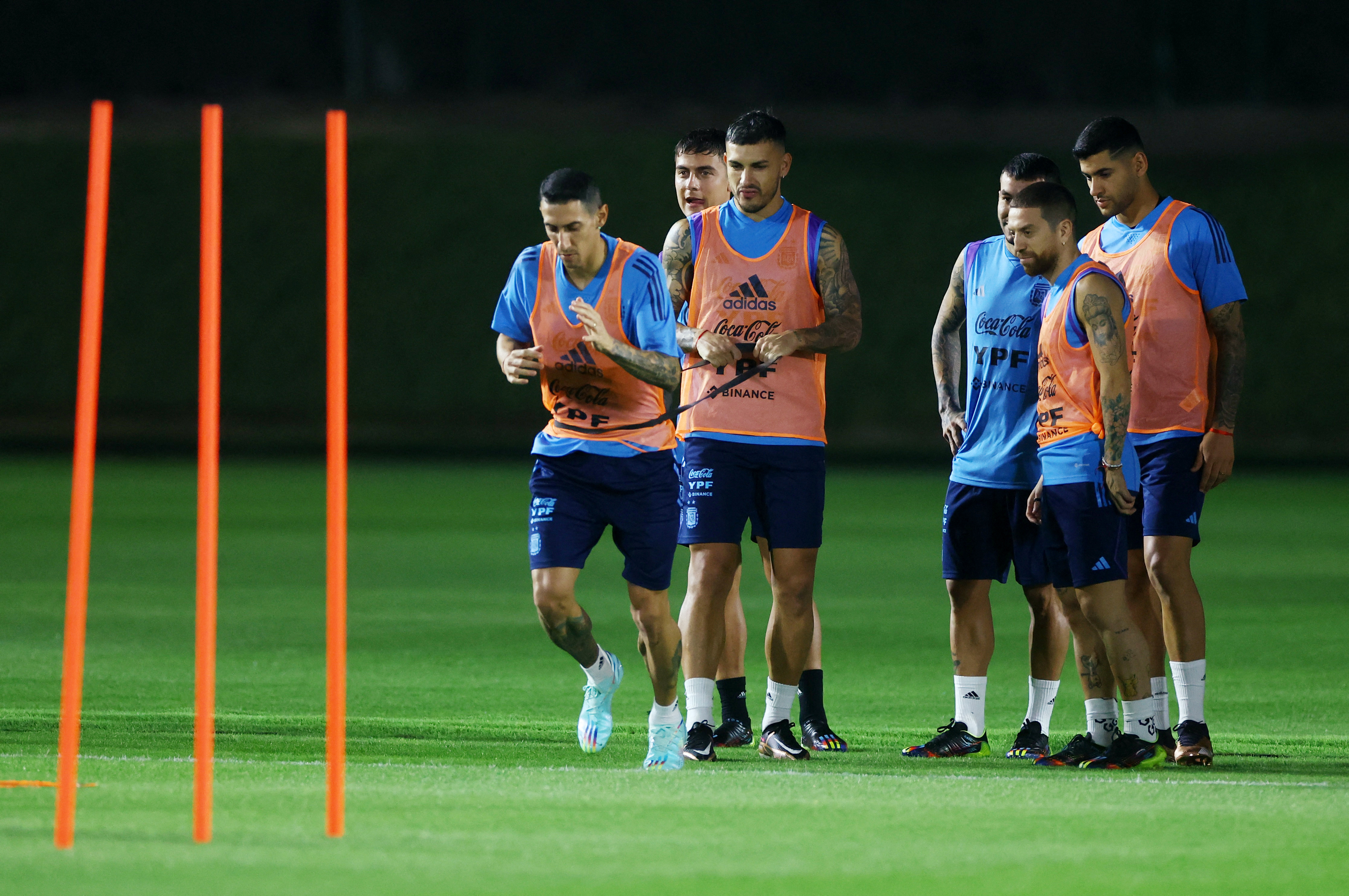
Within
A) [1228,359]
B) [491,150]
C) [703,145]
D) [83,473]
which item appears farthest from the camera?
[491,150]

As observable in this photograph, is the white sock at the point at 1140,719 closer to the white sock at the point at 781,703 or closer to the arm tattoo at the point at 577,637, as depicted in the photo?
the white sock at the point at 781,703

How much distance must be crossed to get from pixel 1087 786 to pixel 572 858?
1.96 meters

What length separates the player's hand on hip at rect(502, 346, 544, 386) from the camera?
20.5 feet

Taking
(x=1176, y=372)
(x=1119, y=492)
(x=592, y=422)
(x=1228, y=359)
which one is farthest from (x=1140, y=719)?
(x=592, y=422)

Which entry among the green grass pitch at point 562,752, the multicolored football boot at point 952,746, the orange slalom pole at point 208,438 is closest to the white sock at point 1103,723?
the green grass pitch at point 562,752

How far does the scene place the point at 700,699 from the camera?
21.6 feet

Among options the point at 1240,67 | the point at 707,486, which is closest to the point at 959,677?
the point at 707,486

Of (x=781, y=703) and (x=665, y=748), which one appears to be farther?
(x=781, y=703)

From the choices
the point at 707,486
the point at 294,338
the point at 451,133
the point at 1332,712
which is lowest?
the point at 1332,712

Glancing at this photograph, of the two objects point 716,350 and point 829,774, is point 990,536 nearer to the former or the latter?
point 716,350

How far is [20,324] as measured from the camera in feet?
99.0

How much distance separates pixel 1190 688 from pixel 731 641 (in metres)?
1.74

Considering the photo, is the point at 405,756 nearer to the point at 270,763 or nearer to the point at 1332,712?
the point at 270,763

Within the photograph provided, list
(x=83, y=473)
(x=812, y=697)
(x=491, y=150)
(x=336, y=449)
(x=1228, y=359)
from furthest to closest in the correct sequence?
(x=491, y=150) < (x=812, y=697) < (x=1228, y=359) < (x=336, y=449) < (x=83, y=473)
